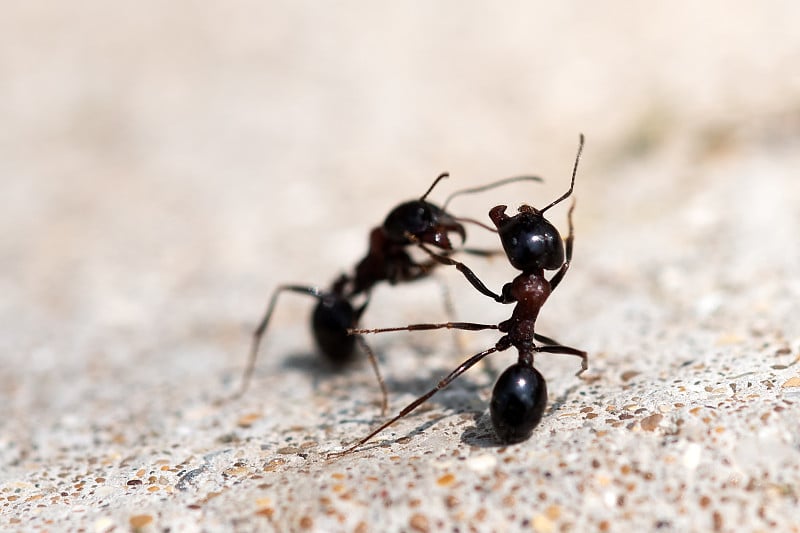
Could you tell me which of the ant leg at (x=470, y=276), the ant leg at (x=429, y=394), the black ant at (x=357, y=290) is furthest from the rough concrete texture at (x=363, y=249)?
the ant leg at (x=470, y=276)

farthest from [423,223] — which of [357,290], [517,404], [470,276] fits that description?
[517,404]

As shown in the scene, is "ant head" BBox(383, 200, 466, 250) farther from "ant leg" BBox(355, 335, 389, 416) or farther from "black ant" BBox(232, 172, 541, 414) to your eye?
"ant leg" BBox(355, 335, 389, 416)

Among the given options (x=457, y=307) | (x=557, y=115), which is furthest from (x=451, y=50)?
(x=457, y=307)

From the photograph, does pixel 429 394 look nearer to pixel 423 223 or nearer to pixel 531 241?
pixel 531 241

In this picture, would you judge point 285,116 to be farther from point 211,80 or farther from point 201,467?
point 201,467

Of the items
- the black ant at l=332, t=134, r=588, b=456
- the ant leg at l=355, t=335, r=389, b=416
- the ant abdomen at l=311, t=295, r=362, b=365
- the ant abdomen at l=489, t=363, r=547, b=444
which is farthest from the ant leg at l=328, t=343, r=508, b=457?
the ant abdomen at l=311, t=295, r=362, b=365

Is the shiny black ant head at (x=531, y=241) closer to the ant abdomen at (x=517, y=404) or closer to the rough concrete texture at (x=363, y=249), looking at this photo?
the ant abdomen at (x=517, y=404)

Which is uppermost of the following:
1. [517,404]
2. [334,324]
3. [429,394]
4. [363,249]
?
[363,249]

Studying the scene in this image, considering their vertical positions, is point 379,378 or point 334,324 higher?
point 334,324
